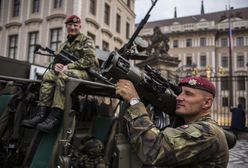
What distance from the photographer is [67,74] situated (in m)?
3.43

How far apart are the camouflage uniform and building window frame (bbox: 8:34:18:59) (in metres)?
24.3

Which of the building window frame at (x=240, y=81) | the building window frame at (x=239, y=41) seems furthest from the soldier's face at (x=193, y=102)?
the building window frame at (x=239, y=41)

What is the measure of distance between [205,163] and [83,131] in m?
1.56

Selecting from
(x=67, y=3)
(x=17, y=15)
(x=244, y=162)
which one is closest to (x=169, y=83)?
(x=244, y=162)

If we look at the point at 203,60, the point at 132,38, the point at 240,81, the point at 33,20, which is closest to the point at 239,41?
the point at 203,60

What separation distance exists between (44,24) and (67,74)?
23318 millimetres

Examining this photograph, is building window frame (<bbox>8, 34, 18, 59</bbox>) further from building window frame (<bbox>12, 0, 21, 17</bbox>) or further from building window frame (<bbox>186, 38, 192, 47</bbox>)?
building window frame (<bbox>186, 38, 192, 47</bbox>)

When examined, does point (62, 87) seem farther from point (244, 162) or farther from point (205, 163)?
point (244, 162)

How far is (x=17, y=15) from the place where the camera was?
27219 millimetres

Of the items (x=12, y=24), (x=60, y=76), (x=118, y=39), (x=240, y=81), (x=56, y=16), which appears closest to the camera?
(x=60, y=76)

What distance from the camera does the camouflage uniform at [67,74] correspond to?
3.16 m

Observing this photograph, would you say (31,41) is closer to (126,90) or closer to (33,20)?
(33,20)

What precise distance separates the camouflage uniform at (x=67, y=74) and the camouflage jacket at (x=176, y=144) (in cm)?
134

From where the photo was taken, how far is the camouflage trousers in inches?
123
